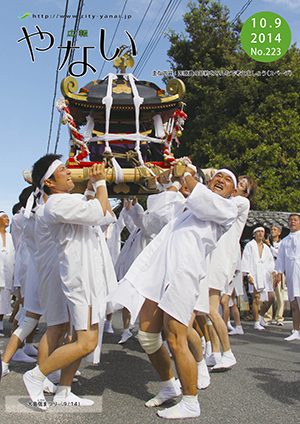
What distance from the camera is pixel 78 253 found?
10.4 feet

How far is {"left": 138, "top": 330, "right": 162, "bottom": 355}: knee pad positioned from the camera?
3043 mm

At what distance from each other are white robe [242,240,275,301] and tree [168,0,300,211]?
7.80 metres

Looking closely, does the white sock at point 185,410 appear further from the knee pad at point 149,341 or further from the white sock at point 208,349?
the white sock at point 208,349

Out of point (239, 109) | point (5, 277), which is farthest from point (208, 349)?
point (239, 109)

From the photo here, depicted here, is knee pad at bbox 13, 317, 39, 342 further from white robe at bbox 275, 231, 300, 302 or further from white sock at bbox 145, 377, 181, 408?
white robe at bbox 275, 231, 300, 302

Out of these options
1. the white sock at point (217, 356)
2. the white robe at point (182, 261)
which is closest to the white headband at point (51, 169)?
the white robe at point (182, 261)

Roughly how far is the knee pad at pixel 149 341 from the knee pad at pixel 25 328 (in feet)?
4.94

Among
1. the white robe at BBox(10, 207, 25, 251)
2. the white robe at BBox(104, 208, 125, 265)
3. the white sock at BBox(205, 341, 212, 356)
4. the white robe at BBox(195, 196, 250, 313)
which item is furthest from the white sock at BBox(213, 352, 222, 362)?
the white robe at BBox(10, 207, 25, 251)

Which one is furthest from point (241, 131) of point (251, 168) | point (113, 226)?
point (113, 226)

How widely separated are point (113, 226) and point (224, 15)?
15.6 m

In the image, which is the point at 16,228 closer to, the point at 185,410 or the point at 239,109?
the point at 185,410

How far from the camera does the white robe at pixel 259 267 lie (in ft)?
26.9

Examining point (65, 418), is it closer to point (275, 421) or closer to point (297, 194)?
point (275, 421)

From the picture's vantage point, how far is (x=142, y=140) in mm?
5422
